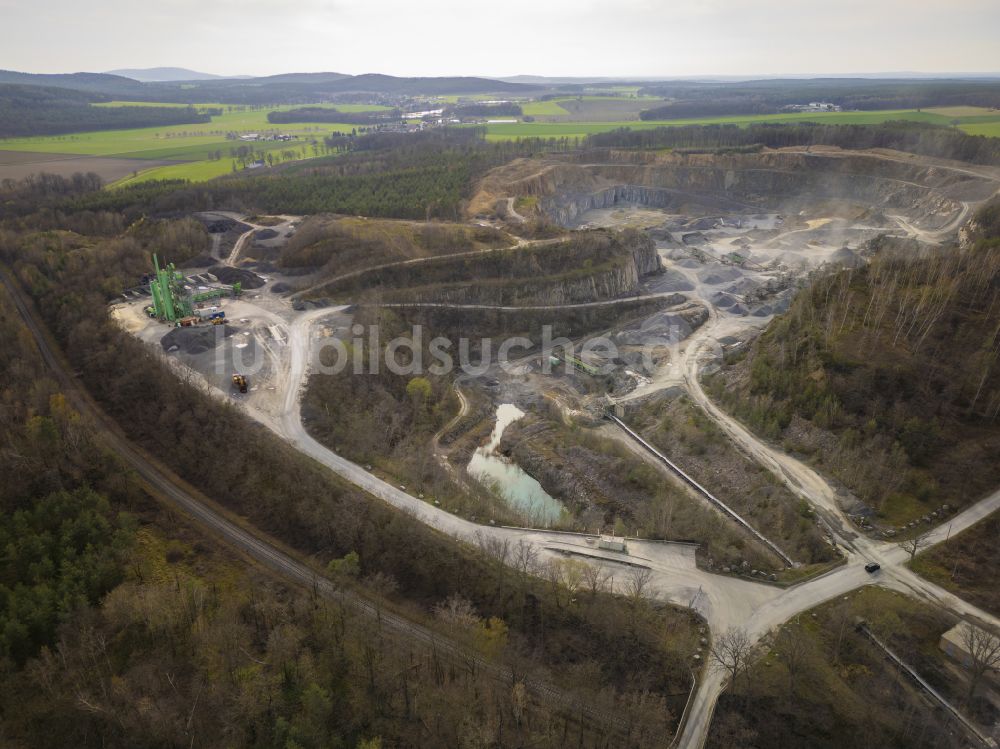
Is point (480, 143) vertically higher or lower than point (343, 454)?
higher

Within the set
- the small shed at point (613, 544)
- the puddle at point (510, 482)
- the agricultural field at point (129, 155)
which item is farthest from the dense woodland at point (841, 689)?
the agricultural field at point (129, 155)

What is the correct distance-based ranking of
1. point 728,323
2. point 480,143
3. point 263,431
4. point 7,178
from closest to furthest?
point 263,431
point 728,323
point 7,178
point 480,143

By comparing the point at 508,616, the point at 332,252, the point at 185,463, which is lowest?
the point at 508,616

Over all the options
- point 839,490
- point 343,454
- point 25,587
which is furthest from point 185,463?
point 839,490

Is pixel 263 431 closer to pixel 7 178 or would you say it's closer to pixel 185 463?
pixel 185 463

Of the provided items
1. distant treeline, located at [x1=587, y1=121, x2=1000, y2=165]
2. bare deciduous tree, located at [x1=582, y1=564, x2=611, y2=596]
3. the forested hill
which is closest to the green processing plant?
bare deciduous tree, located at [x1=582, y1=564, x2=611, y2=596]

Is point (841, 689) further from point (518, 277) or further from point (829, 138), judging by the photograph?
point (829, 138)
